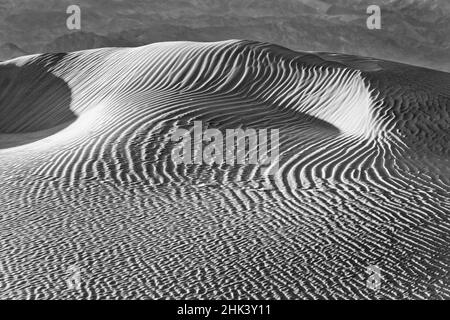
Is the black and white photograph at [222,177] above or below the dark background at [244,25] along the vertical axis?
below

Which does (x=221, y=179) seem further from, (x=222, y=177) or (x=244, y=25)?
(x=244, y=25)

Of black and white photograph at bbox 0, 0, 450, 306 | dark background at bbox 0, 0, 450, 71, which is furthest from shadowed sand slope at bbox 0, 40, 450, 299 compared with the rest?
dark background at bbox 0, 0, 450, 71

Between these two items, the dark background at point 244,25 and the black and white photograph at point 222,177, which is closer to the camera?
the black and white photograph at point 222,177

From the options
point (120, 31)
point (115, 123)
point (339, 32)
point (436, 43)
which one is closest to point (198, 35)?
point (120, 31)

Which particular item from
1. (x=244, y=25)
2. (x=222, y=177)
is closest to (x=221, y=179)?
(x=222, y=177)

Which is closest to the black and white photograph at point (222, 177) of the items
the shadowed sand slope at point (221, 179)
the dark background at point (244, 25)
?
the shadowed sand slope at point (221, 179)

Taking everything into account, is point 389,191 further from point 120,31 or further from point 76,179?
point 120,31

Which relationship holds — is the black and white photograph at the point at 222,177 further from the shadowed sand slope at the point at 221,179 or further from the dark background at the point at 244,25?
the dark background at the point at 244,25
